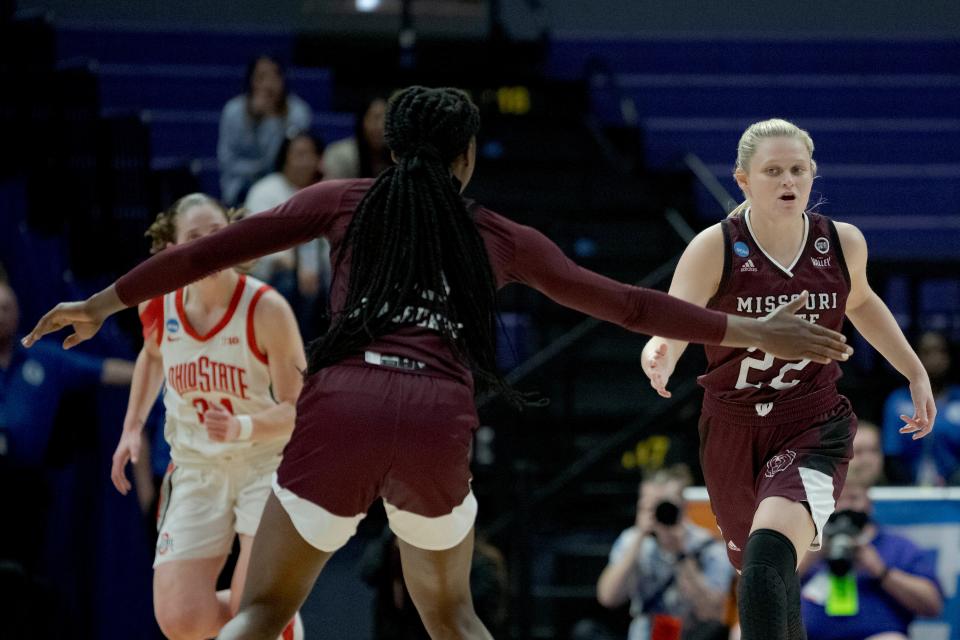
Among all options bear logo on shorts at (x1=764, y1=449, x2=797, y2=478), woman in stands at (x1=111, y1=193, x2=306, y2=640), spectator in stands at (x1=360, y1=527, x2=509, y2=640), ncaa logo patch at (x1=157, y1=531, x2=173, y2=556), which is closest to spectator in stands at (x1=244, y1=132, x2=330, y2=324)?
spectator in stands at (x1=360, y1=527, x2=509, y2=640)

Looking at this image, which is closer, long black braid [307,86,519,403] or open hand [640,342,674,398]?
long black braid [307,86,519,403]

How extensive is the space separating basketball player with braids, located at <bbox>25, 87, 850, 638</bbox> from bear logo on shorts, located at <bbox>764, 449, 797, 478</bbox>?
75cm

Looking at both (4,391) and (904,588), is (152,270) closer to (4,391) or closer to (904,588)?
(904,588)

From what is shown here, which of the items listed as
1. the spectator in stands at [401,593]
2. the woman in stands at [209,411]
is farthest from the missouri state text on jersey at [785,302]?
the spectator in stands at [401,593]

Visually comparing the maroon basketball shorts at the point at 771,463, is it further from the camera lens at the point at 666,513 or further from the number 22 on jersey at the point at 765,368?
the camera lens at the point at 666,513

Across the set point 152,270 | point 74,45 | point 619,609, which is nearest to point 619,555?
point 619,609

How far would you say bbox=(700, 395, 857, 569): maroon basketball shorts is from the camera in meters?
4.11

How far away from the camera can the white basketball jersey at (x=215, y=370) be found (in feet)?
16.2

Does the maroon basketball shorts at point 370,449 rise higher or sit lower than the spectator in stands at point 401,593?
higher

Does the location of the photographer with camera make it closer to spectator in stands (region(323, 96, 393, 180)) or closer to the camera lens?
the camera lens

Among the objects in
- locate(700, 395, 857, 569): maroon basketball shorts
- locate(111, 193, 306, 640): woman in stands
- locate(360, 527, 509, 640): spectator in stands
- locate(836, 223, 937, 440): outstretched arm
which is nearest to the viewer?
locate(700, 395, 857, 569): maroon basketball shorts

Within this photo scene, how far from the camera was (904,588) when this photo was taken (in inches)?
233

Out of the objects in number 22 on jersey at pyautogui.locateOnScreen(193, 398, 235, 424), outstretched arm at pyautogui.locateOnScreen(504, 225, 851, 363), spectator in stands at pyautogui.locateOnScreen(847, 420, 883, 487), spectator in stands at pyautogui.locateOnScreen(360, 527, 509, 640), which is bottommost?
spectator in stands at pyautogui.locateOnScreen(360, 527, 509, 640)

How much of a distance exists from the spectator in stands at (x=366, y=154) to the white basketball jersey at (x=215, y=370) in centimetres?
280
